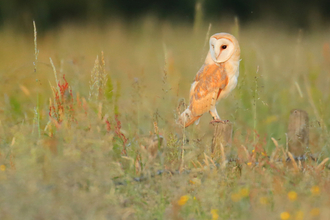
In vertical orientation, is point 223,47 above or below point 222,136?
above

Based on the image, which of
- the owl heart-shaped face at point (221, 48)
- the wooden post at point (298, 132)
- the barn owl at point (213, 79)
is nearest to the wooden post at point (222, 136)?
the barn owl at point (213, 79)

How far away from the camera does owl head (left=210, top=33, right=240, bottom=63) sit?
2.27 meters

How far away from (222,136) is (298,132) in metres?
0.46

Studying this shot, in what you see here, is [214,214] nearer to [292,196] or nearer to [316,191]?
[292,196]

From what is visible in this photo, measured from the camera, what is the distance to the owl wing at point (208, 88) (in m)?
2.36

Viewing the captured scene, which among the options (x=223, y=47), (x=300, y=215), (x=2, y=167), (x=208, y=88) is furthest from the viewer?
(x=208, y=88)

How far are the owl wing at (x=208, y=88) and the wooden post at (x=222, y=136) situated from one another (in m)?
0.27

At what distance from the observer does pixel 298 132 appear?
2.17 meters

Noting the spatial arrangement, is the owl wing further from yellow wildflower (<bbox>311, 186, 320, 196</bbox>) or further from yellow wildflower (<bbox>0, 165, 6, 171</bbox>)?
yellow wildflower (<bbox>0, 165, 6, 171</bbox>)

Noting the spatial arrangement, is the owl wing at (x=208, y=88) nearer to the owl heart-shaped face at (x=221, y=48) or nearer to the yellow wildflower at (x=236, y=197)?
the owl heart-shaped face at (x=221, y=48)

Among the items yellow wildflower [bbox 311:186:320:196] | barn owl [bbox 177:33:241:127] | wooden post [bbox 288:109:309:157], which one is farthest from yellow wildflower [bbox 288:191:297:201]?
barn owl [bbox 177:33:241:127]

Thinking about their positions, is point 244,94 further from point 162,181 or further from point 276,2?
point 276,2

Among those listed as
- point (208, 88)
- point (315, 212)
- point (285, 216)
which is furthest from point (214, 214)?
point (208, 88)

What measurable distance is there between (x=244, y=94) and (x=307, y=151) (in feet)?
4.07
